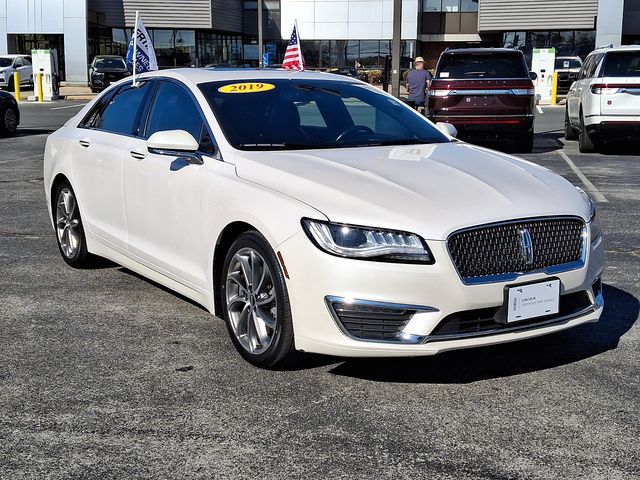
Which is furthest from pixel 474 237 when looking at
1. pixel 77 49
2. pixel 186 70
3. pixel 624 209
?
pixel 77 49

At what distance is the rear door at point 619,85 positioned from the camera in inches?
585

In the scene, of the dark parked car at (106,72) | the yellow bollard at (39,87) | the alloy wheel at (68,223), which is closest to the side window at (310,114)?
the alloy wheel at (68,223)

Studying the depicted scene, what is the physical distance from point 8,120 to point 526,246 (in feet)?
56.2

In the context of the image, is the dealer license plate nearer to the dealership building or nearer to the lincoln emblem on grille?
the lincoln emblem on grille

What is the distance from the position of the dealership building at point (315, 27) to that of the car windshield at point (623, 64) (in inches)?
1159

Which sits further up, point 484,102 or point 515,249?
point 484,102

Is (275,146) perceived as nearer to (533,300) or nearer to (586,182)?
(533,300)

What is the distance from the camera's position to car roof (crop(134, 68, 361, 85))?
5.83 meters

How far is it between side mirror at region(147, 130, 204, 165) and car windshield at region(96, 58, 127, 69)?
110 ft

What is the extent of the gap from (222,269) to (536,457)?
207 centimetres

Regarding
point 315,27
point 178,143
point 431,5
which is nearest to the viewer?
point 178,143

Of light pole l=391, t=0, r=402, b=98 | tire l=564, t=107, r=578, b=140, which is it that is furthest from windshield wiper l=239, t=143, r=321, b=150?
light pole l=391, t=0, r=402, b=98

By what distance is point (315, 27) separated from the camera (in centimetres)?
4950

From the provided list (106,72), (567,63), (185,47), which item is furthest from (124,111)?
(185,47)
